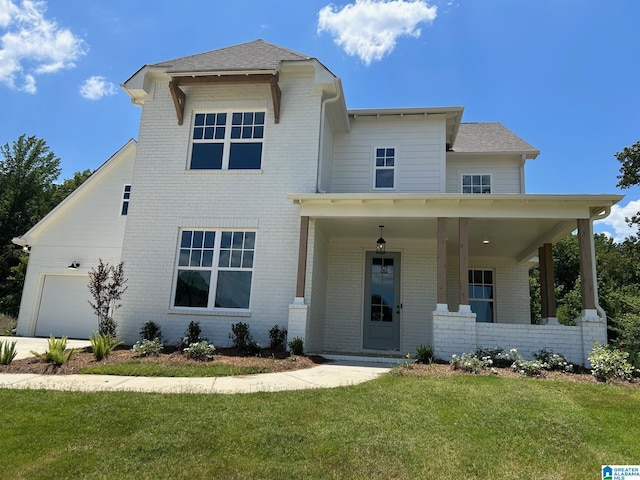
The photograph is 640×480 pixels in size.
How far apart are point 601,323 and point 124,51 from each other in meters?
12.9

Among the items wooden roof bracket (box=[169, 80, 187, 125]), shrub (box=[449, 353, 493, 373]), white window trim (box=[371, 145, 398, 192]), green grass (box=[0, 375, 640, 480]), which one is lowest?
green grass (box=[0, 375, 640, 480])

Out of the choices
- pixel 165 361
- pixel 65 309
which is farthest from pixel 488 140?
pixel 65 309

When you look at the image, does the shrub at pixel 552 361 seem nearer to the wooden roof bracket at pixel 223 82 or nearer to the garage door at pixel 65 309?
the wooden roof bracket at pixel 223 82

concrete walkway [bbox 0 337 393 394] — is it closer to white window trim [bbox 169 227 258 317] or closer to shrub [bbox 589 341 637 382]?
white window trim [bbox 169 227 258 317]

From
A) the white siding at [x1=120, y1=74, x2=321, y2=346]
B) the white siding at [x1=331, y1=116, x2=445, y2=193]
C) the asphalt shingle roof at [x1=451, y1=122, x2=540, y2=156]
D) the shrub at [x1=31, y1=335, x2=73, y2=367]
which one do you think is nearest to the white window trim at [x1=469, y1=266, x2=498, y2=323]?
the white siding at [x1=331, y1=116, x2=445, y2=193]

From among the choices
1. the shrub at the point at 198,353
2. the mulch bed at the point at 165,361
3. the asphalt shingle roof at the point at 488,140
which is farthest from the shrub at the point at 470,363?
the asphalt shingle roof at the point at 488,140

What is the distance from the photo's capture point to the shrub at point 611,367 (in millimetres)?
7215

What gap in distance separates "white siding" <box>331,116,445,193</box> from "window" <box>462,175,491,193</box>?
83.6 inches

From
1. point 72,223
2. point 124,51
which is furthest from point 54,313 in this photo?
point 124,51

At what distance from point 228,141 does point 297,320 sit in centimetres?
496

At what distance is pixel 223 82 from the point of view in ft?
34.5

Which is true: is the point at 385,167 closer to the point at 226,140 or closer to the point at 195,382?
the point at 226,140

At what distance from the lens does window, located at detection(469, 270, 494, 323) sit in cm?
1308

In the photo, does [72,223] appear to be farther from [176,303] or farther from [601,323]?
[601,323]
